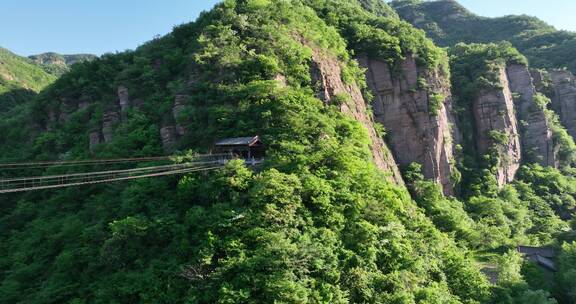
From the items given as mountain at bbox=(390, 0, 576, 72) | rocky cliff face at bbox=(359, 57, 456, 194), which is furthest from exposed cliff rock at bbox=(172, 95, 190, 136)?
mountain at bbox=(390, 0, 576, 72)

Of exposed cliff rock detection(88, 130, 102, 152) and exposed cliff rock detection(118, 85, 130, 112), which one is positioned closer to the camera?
exposed cliff rock detection(88, 130, 102, 152)

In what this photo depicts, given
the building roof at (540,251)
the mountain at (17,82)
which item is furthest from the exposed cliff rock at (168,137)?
the mountain at (17,82)

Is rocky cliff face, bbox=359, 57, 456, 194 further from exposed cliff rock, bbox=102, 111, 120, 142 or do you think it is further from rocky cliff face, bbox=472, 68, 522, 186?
exposed cliff rock, bbox=102, 111, 120, 142

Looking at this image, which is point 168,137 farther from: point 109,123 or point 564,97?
point 564,97

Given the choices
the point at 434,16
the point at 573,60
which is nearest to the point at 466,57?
the point at 573,60

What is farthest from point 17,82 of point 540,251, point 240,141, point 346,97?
point 540,251
